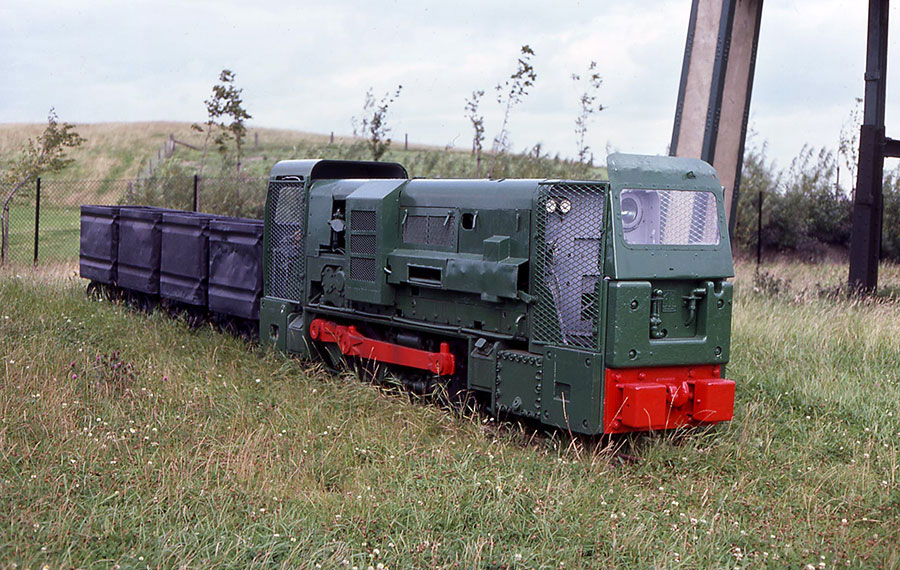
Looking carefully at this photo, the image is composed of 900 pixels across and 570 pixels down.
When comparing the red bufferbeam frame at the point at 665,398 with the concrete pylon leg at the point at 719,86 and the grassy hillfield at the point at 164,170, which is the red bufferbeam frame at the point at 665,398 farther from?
the grassy hillfield at the point at 164,170

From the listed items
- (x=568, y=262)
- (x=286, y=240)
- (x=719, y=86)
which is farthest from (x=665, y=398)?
(x=719, y=86)

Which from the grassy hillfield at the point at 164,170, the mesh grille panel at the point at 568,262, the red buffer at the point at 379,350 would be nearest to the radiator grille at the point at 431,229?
the red buffer at the point at 379,350

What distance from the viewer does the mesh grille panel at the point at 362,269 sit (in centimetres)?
941

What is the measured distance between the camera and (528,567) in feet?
18.0

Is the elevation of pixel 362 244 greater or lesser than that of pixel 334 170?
lesser

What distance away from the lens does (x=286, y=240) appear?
36.3ft

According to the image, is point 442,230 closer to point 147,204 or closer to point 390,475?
point 390,475

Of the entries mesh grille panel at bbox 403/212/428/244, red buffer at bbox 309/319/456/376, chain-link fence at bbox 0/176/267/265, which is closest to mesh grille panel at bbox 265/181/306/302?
red buffer at bbox 309/319/456/376

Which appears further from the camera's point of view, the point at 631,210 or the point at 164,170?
the point at 164,170

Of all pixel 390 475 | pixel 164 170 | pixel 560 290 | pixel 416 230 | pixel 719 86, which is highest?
pixel 719 86

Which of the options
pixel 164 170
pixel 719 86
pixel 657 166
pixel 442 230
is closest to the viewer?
pixel 657 166

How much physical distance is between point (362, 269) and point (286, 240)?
1869mm

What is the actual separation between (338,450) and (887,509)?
158 inches

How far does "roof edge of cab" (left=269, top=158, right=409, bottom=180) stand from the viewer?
424 inches
